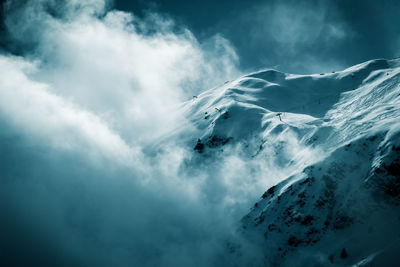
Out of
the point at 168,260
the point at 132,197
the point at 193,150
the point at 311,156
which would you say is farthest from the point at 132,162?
the point at 311,156

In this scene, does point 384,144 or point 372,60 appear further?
point 372,60

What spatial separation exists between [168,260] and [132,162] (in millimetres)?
40411

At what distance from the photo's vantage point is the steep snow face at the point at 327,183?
1294 inches

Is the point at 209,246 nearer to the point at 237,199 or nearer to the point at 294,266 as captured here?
the point at 237,199

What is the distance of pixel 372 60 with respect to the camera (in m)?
91.2

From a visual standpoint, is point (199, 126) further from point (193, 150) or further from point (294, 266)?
point (294, 266)

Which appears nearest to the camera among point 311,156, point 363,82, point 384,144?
point 384,144

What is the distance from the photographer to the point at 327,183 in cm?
3900

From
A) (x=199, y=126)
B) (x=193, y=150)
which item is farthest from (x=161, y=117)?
(x=193, y=150)

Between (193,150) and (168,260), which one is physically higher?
(193,150)

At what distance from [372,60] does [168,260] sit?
345ft

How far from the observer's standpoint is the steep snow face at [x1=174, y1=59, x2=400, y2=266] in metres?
32.9

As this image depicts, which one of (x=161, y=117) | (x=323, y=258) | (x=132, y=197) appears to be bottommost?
(x=323, y=258)

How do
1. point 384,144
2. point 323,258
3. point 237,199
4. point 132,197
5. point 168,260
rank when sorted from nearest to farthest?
point 323,258 → point 384,144 → point 168,260 → point 237,199 → point 132,197
